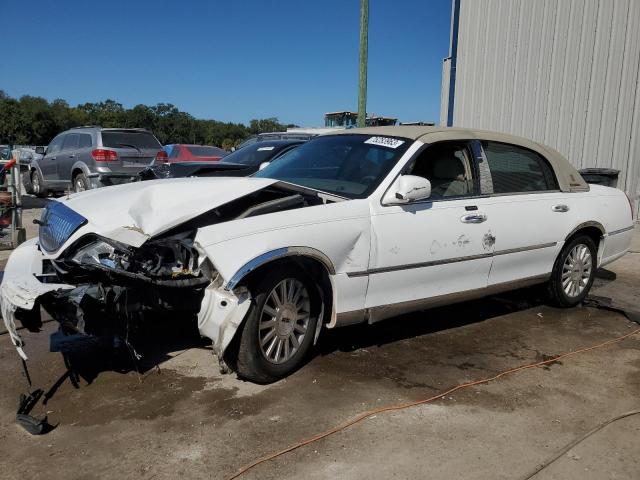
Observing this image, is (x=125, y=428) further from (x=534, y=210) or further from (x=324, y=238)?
(x=534, y=210)

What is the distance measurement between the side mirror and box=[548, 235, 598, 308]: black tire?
6.86ft

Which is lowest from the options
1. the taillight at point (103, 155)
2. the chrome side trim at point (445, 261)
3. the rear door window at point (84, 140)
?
the chrome side trim at point (445, 261)

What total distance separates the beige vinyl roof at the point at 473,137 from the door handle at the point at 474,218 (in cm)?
65

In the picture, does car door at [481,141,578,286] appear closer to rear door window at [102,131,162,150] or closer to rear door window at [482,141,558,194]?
rear door window at [482,141,558,194]

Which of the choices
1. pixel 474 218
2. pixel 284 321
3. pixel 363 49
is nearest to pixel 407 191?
pixel 474 218

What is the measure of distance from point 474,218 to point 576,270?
5.69 ft

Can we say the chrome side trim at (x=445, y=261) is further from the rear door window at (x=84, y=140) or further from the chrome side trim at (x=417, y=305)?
the rear door window at (x=84, y=140)

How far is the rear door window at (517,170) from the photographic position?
4.97 metres

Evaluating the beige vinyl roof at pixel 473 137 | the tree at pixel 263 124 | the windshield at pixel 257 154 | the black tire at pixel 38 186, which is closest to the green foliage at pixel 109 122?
the tree at pixel 263 124

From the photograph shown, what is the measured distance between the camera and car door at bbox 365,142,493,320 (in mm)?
4055

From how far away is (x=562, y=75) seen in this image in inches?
484

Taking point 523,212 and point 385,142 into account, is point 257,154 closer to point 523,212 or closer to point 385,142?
point 385,142

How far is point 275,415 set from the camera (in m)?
3.38

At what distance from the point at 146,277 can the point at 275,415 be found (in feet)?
3.58
